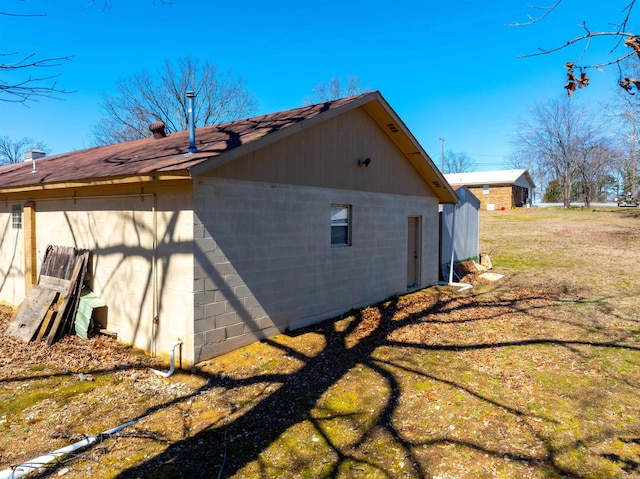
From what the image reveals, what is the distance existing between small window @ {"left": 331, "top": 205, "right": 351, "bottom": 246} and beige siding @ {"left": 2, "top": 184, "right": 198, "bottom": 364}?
3559 millimetres

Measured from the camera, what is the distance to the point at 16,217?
360 inches

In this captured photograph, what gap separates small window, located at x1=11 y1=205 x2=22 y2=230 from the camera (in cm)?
903

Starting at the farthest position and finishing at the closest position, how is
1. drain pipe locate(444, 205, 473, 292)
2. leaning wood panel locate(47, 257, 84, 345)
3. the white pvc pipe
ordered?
1. drain pipe locate(444, 205, 473, 292)
2. leaning wood panel locate(47, 257, 84, 345)
3. the white pvc pipe

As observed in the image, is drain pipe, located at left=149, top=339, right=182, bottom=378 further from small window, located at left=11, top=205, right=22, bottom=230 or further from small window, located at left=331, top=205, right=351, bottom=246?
small window, located at left=11, top=205, right=22, bottom=230

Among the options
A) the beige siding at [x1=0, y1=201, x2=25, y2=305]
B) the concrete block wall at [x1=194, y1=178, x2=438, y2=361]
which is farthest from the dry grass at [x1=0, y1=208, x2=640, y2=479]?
the beige siding at [x1=0, y1=201, x2=25, y2=305]

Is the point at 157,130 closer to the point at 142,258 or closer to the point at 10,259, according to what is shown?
the point at 10,259

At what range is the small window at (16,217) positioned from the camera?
29.6 feet

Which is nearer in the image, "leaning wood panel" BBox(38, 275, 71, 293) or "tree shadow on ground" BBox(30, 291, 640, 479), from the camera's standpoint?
"tree shadow on ground" BBox(30, 291, 640, 479)

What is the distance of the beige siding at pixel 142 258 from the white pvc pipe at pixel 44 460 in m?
1.77

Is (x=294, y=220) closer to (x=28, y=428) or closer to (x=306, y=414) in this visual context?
(x=306, y=414)

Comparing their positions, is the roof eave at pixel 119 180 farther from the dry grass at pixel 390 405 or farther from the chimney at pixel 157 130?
the chimney at pixel 157 130

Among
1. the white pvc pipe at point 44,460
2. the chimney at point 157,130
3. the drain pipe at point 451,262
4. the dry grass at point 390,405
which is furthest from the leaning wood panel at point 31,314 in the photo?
the drain pipe at point 451,262

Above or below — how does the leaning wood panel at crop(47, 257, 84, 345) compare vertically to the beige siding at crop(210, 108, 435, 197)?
below

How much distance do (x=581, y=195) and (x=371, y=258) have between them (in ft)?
185
